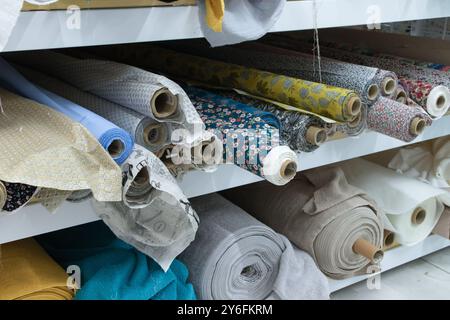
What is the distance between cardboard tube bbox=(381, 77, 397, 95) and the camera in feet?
3.09

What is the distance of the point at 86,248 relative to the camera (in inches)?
38.1

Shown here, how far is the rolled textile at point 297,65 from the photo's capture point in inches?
36.5

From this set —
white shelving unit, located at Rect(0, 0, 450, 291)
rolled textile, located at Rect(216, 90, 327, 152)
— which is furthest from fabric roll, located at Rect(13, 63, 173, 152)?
rolled textile, located at Rect(216, 90, 327, 152)

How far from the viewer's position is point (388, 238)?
1229 millimetres

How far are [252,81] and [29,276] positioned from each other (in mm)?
492

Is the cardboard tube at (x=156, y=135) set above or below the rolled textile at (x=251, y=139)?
above

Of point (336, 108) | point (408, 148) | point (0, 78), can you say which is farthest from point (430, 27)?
point (0, 78)

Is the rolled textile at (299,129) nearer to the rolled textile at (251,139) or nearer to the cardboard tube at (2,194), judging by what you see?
the rolled textile at (251,139)

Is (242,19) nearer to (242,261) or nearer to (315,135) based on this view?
(315,135)

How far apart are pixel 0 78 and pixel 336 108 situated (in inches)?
20.7

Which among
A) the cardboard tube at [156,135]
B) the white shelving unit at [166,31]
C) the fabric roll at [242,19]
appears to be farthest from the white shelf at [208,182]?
the fabric roll at [242,19]

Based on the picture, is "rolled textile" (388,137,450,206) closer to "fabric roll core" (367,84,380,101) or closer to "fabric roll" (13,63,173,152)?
"fabric roll core" (367,84,380,101)

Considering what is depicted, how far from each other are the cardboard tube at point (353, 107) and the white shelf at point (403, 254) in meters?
0.44

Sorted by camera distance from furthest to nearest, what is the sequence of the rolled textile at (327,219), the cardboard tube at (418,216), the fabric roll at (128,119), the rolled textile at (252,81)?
the cardboard tube at (418,216)
the rolled textile at (327,219)
the rolled textile at (252,81)
the fabric roll at (128,119)
